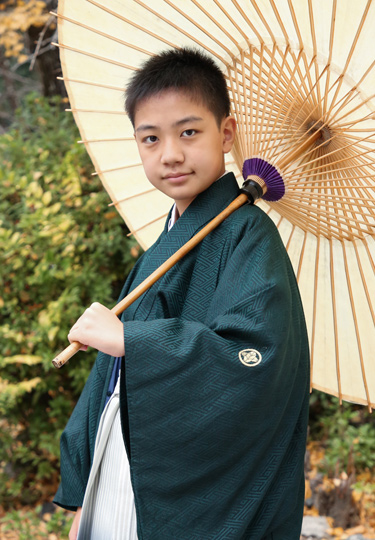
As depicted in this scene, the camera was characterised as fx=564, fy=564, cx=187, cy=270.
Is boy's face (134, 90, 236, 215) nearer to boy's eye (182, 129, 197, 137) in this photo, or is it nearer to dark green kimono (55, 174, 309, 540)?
boy's eye (182, 129, 197, 137)

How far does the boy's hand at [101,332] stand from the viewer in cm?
142

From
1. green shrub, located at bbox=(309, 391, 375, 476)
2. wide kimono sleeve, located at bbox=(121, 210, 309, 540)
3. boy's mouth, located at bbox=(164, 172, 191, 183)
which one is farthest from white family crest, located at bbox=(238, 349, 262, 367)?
green shrub, located at bbox=(309, 391, 375, 476)

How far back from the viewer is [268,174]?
1.73m

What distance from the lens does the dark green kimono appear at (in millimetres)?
1370

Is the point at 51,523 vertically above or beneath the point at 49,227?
beneath

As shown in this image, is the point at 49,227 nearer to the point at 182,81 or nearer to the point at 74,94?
the point at 74,94

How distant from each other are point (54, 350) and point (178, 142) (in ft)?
8.45

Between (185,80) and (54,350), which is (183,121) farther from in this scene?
(54,350)

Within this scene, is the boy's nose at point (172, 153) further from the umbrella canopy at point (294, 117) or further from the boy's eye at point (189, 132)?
the umbrella canopy at point (294, 117)

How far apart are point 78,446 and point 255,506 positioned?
0.72 metres

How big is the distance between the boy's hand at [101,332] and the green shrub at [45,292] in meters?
2.26

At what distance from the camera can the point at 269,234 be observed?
62.8 inches

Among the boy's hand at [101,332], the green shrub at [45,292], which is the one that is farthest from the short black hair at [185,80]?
the green shrub at [45,292]

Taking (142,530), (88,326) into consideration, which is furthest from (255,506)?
(88,326)
